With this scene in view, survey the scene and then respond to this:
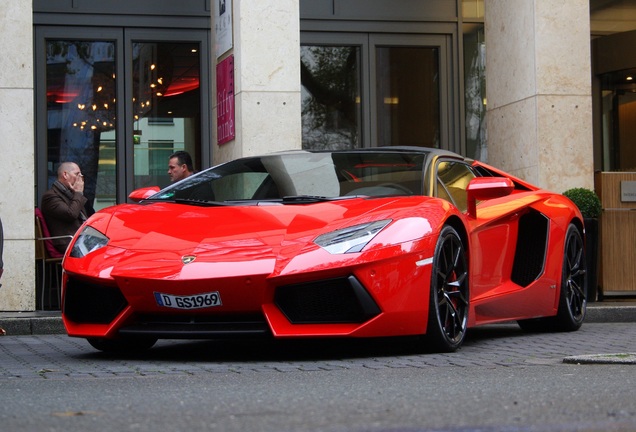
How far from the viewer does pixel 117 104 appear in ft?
48.6

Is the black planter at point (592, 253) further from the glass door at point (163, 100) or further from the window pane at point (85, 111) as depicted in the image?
the window pane at point (85, 111)

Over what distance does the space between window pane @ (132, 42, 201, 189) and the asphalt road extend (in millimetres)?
6872

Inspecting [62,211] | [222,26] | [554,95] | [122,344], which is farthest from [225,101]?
[122,344]

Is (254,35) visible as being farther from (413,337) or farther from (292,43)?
(413,337)

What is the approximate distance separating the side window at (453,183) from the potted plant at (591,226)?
4.09 m

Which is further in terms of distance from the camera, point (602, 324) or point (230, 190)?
point (602, 324)

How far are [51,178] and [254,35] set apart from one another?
3077mm

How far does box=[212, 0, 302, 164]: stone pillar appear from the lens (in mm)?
13062

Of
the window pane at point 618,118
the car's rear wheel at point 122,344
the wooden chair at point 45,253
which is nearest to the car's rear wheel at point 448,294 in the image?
the car's rear wheel at point 122,344

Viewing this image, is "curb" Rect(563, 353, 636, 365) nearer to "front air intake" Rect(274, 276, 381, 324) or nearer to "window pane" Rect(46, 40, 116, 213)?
"front air intake" Rect(274, 276, 381, 324)

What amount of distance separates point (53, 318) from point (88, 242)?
355cm

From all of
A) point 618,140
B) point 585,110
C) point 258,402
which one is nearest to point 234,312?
point 258,402

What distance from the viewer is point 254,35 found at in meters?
13.1

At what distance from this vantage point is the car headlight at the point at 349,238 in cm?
669
